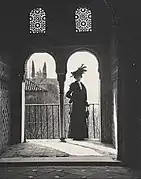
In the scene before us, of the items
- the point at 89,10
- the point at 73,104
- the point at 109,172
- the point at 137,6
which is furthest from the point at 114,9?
the point at 73,104

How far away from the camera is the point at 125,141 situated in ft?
20.8

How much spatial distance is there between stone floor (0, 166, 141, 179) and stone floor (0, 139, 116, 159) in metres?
0.98

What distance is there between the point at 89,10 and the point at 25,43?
2.22m

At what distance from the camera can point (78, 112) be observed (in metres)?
10.1

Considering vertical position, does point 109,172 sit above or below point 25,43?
below

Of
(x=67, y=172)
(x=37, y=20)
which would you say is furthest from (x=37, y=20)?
(x=67, y=172)

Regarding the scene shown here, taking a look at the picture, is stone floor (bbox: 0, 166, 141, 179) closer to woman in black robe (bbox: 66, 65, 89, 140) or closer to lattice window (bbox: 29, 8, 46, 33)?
woman in black robe (bbox: 66, 65, 89, 140)

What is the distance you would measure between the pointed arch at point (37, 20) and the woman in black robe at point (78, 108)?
5.73 feet

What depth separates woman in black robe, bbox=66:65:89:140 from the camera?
32.9 ft

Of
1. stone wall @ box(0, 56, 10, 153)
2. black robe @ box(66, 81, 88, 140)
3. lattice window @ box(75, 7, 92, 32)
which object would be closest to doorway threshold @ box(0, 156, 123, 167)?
stone wall @ box(0, 56, 10, 153)

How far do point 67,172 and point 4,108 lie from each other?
3166 mm

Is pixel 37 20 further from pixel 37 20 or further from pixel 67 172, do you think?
pixel 67 172

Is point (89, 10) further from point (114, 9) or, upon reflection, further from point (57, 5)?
point (114, 9)

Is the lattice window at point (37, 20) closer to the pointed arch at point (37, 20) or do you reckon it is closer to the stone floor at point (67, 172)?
the pointed arch at point (37, 20)
